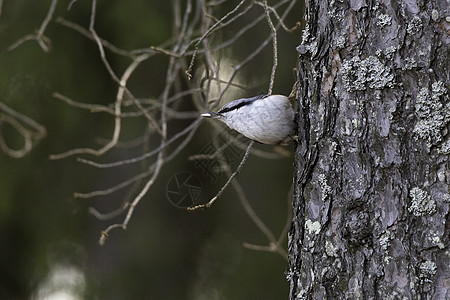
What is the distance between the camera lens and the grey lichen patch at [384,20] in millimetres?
1409

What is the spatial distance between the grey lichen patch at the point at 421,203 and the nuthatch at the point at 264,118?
1.42 feet

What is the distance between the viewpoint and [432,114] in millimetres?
1357

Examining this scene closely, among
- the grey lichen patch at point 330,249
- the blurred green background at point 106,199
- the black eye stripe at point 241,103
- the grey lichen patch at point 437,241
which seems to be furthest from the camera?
the blurred green background at point 106,199

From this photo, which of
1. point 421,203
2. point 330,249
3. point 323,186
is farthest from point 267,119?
point 421,203

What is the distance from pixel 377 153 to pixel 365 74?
188 millimetres

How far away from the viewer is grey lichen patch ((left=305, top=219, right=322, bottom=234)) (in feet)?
4.97

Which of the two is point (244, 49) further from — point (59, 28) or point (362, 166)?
point (362, 166)

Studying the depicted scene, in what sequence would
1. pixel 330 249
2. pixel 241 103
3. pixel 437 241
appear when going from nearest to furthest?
1. pixel 437 241
2. pixel 330 249
3. pixel 241 103

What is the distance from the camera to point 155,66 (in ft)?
12.7

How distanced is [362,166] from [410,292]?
11.9 inches

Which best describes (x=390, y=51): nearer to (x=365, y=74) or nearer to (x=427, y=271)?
(x=365, y=74)

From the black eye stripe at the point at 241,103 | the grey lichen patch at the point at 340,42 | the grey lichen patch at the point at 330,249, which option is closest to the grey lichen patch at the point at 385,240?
the grey lichen patch at the point at 330,249

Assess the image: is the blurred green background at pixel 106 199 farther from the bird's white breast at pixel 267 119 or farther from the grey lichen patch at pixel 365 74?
the grey lichen patch at pixel 365 74

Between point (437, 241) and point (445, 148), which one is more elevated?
point (445, 148)
